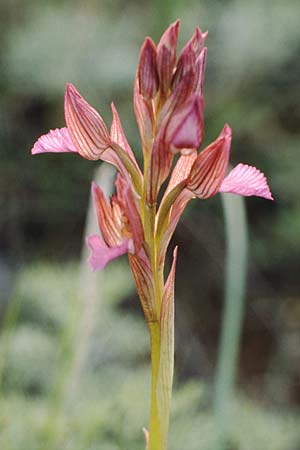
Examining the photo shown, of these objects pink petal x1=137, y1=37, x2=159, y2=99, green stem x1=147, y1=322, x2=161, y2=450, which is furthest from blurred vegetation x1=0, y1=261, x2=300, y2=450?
pink petal x1=137, y1=37, x2=159, y2=99

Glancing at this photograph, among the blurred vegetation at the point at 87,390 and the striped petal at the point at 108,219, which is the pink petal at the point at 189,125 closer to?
the striped petal at the point at 108,219

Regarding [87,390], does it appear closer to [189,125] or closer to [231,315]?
[231,315]

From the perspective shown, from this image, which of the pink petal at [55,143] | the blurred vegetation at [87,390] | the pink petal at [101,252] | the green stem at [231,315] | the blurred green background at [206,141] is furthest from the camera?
the blurred green background at [206,141]

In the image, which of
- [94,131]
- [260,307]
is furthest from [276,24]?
[94,131]

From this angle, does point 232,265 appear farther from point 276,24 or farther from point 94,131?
point 276,24

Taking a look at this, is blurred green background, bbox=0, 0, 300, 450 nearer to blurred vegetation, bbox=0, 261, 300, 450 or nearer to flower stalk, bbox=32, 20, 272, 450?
blurred vegetation, bbox=0, 261, 300, 450

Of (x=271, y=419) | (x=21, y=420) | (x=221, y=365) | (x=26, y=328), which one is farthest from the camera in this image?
(x=26, y=328)

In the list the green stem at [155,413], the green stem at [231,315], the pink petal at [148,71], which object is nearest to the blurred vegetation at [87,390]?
the green stem at [231,315]
